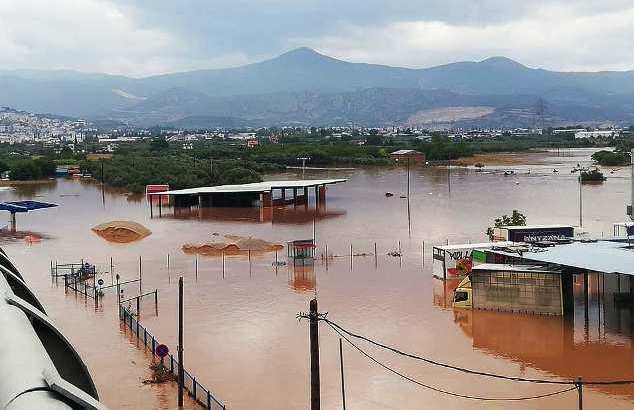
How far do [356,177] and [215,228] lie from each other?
25188mm

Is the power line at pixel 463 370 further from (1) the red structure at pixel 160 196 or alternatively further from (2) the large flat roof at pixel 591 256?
(1) the red structure at pixel 160 196

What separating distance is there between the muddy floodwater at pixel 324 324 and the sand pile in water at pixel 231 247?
1.67ft

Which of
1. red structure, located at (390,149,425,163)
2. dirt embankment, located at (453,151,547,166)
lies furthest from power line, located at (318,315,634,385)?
red structure, located at (390,149,425,163)

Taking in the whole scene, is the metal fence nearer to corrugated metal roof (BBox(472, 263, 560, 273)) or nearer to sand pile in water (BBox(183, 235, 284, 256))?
corrugated metal roof (BBox(472, 263, 560, 273))

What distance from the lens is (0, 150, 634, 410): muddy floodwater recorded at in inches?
421

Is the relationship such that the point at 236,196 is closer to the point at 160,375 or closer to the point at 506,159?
the point at 160,375

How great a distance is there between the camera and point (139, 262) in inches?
834

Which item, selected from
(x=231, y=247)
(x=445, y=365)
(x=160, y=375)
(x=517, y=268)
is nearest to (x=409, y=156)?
(x=231, y=247)

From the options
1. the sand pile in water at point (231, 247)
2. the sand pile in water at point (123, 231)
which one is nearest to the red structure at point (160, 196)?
the sand pile in water at point (123, 231)

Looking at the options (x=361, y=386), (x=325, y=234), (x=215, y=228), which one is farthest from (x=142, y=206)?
(x=361, y=386)

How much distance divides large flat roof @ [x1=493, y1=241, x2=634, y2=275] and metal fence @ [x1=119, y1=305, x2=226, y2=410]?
674 cm

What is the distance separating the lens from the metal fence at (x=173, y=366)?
31.9 feet

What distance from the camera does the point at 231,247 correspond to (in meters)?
22.9

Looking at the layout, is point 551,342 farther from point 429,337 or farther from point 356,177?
point 356,177
